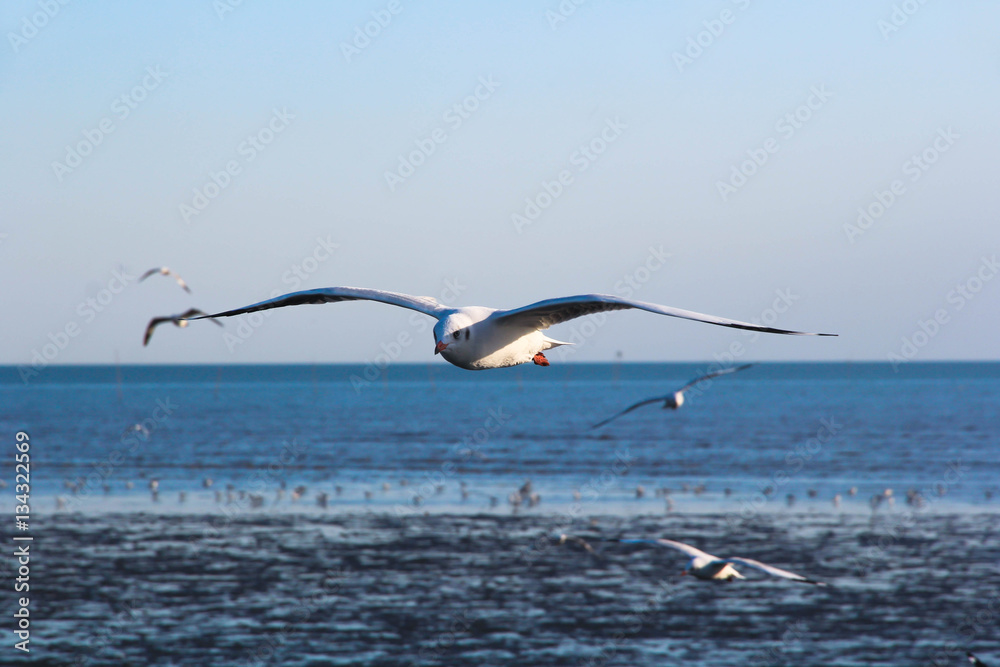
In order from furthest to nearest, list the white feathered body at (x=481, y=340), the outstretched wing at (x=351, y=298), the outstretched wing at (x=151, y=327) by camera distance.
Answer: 1. the outstretched wing at (x=151, y=327)
2. the outstretched wing at (x=351, y=298)
3. the white feathered body at (x=481, y=340)

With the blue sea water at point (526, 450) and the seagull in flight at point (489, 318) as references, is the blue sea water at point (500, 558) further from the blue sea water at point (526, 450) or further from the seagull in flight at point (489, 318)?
the seagull in flight at point (489, 318)

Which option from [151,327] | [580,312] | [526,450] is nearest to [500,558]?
[151,327]

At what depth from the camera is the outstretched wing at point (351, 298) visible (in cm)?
1122

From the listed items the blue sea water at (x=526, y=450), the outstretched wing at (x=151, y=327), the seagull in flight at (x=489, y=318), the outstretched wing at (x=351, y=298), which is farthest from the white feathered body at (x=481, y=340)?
the blue sea water at (x=526, y=450)

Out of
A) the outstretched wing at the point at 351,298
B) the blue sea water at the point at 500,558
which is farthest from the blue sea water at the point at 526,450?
the outstretched wing at the point at 351,298

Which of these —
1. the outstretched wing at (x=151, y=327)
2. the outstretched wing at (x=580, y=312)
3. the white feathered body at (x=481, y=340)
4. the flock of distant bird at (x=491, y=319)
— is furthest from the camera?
the outstretched wing at (x=151, y=327)

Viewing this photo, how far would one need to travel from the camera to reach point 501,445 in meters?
72.3

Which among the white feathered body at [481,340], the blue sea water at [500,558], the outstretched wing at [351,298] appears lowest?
the blue sea water at [500,558]

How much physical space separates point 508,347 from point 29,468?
52.4 metres

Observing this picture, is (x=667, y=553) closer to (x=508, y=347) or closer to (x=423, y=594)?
(x=423, y=594)

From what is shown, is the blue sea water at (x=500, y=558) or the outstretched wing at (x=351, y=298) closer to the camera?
the outstretched wing at (x=351, y=298)

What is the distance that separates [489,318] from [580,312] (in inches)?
41.5

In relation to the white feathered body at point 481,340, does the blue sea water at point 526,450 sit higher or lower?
lower

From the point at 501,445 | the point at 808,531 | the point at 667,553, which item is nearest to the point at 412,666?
Answer: the point at 667,553
